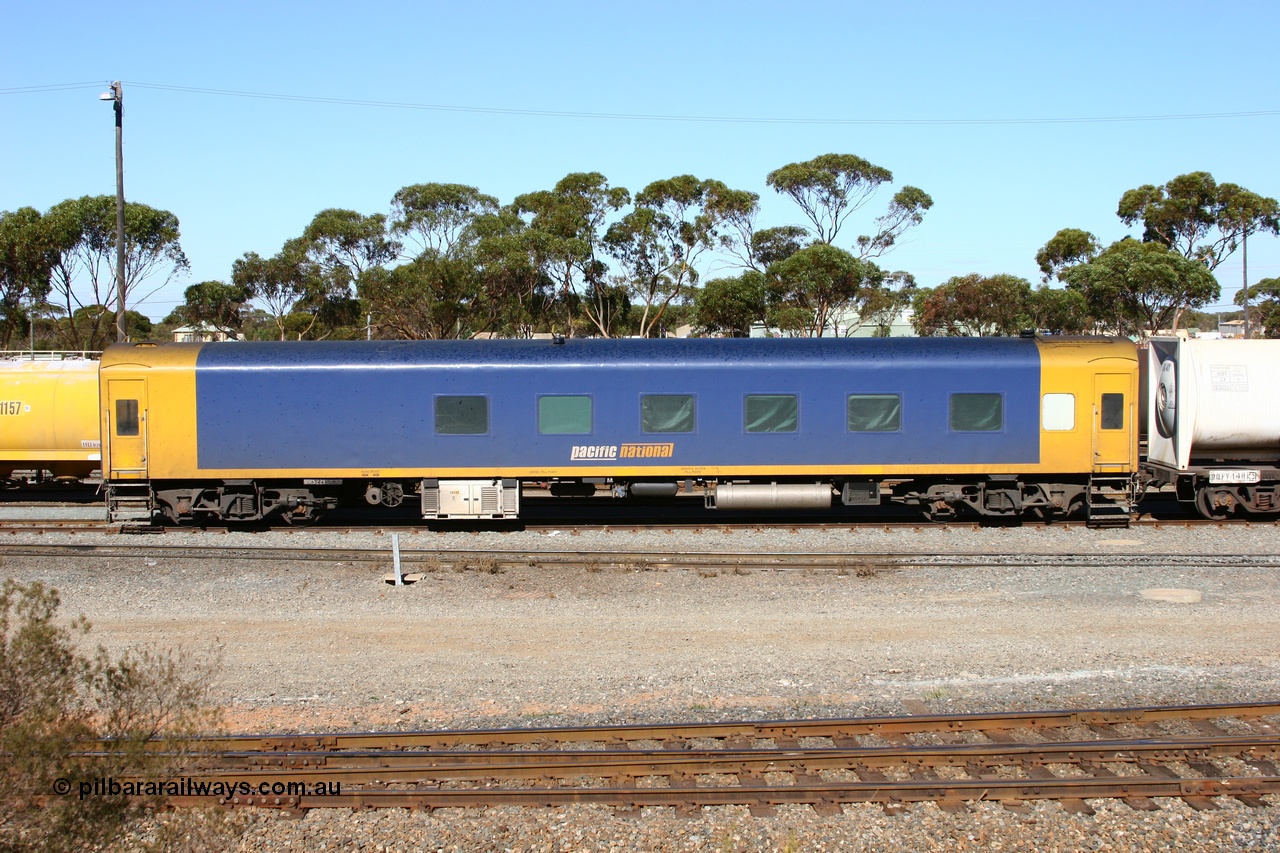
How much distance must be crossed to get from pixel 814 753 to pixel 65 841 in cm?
539

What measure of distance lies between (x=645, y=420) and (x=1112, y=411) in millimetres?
8677

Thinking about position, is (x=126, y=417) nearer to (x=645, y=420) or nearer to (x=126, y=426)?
(x=126, y=426)

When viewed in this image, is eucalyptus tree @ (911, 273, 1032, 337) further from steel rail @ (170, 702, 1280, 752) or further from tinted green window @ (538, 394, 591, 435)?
steel rail @ (170, 702, 1280, 752)

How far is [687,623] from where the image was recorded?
12.5 metres

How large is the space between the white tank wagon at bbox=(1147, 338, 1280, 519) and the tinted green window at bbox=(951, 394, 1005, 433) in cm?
337

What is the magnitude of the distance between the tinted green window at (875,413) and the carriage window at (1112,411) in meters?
3.83

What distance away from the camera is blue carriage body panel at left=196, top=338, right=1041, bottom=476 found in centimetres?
1823

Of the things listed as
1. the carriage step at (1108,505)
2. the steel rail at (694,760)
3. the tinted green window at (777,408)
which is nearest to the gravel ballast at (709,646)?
the steel rail at (694,760)

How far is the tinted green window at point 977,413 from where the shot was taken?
18234mm

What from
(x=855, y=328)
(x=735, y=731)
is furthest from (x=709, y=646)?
(x=855, y=328)

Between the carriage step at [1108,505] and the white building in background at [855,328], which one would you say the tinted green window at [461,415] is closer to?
the carriage step at [1108,505]

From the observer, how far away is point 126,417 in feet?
60.4

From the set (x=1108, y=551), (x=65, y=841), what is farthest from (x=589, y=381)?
(x=65, y=841)

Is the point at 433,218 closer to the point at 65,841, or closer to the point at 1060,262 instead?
the point at 1060,262
